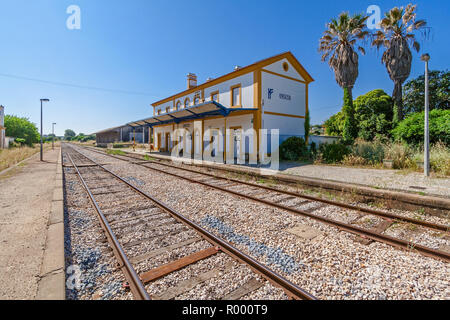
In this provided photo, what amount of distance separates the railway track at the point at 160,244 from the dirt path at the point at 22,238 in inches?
37.2

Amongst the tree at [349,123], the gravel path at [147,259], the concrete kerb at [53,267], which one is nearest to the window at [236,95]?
the tree at [349,123]

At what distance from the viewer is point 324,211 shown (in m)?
5.26

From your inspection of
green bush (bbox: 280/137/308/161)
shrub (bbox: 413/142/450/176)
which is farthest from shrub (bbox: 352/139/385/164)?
green bush (bbox: 280/137/308/161)

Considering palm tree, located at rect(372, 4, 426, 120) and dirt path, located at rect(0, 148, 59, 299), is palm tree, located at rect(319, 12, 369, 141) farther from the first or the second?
dirt path, located at rect(0, 148, 59, 299)

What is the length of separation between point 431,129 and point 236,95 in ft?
40.2

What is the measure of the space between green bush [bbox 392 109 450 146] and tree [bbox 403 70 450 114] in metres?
12.2

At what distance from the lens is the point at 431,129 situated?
11.7m

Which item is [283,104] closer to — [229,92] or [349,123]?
[229,92]

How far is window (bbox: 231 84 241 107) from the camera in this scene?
16627mm

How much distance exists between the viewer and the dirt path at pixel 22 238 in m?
2.38

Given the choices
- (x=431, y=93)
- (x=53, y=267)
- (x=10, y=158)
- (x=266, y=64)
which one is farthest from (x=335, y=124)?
(x=10, y=158)

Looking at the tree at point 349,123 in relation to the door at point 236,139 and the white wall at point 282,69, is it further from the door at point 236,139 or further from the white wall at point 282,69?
the door at point 236,139

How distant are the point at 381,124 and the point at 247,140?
12.4 m

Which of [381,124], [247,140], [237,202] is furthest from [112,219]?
[381,124]
